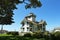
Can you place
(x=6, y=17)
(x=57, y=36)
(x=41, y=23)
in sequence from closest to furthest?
(x=57, y=36) < (x=6, y=17) < (x=41, y=23)

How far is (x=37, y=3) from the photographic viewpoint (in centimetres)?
2241

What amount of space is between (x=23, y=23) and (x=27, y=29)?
3075mm

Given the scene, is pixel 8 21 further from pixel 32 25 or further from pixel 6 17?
pixel 32 25

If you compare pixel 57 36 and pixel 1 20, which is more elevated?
pixel 1 20

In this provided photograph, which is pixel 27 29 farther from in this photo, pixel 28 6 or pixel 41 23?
pixel 28 6

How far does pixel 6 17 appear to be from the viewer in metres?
32.9

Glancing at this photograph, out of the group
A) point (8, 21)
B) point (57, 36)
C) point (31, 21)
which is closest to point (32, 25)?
point (31, 21)

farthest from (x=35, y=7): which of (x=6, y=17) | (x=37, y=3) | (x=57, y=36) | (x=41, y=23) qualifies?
(x=41, y=23)

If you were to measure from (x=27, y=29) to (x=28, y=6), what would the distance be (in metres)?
38.4

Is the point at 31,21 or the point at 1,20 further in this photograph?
the point at 31,21

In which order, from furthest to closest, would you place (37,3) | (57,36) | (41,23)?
1. (41,23)
2. (57,36)
3. (37,3)

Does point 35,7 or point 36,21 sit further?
point 36,21

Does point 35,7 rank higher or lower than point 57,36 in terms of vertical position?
higher

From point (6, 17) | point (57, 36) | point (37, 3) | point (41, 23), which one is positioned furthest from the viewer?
point (41, 23)
